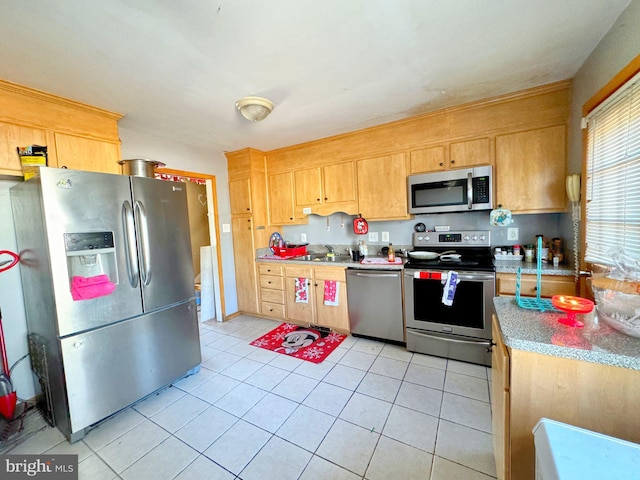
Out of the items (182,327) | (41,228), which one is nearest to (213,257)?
(182,327)

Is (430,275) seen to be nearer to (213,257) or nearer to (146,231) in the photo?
(146,231)

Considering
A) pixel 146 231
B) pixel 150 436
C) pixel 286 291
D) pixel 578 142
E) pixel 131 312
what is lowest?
pixel 150 436

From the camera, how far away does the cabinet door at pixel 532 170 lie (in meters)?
2.18

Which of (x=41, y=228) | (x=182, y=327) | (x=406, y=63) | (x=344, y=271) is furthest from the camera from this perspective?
(x=344, y=271)

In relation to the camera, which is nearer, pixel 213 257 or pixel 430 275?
pixel 430 275

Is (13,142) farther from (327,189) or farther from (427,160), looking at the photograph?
(427,160)

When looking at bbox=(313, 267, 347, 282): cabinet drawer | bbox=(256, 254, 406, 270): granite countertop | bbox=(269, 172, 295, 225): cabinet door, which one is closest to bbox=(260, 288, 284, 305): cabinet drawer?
bbox=(256, 254, 406, 270): granite countertop

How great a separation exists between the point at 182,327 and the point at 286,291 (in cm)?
140

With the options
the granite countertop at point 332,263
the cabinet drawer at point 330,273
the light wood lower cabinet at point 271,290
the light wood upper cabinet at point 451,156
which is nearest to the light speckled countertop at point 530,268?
the granite countertop at point 332,263

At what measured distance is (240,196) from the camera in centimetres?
365

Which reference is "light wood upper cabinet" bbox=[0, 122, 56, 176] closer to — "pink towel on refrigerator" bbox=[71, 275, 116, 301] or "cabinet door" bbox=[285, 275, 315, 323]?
"pink towel on refrigerator" bbox=[71, 275, 116, 301]

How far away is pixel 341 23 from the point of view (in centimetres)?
138

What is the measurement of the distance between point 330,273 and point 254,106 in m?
1.89

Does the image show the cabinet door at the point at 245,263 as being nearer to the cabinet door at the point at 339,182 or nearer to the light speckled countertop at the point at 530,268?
the cabinet door at the point at 339,182
